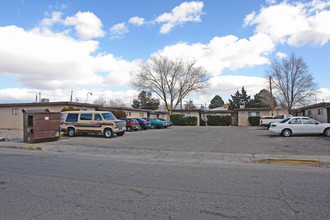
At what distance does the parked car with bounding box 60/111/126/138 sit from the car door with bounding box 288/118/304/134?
12281 mm

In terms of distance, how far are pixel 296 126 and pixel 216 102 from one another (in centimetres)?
8147

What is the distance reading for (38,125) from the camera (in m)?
14.4

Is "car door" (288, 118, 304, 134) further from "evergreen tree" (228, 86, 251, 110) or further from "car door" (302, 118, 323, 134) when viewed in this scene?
"evergreen tree" (228, 86, 251, 110)

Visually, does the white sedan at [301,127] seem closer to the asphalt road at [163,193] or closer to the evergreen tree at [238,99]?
the asphalt road at [163,193]

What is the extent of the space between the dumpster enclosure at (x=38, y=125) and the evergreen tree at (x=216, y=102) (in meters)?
85.2

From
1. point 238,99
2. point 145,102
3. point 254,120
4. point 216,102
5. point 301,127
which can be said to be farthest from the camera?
point 216,102

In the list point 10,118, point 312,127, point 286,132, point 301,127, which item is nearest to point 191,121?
point 286,132

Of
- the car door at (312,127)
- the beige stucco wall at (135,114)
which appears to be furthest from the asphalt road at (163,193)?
the beige stucco wall at (135,114)

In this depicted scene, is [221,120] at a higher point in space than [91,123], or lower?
lower

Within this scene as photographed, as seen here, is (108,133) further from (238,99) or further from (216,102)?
(216,102)

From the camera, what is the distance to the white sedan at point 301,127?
627 inches

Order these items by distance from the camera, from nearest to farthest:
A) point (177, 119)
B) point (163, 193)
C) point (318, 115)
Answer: point (163, 193)
point (318, 115)
point (177, 119)

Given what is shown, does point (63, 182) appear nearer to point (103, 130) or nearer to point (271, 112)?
point (103, 130)

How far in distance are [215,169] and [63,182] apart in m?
4.54
